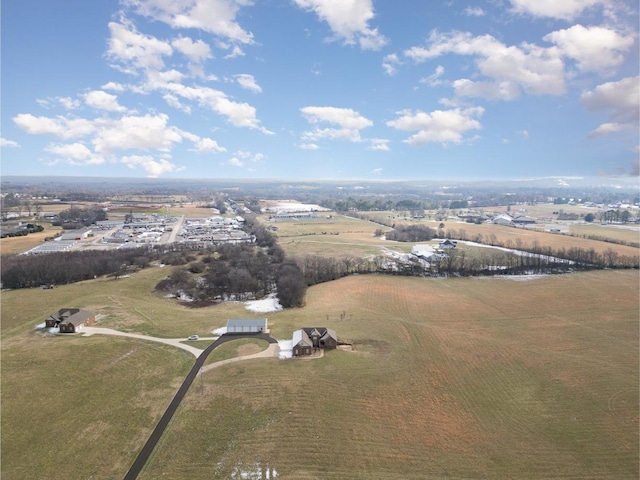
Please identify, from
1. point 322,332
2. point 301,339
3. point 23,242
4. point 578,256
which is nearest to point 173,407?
point 301,339

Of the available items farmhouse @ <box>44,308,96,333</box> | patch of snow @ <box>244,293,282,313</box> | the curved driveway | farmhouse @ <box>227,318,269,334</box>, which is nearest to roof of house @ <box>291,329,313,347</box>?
farmhouse @ <box>227,318,269,334</box>

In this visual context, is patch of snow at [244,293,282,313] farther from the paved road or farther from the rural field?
the paved road

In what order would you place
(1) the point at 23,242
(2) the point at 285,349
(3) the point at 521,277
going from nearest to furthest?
1. (2) the point at 285,349
2. (3) the point at 521,277
3. (1) the point at 23,242

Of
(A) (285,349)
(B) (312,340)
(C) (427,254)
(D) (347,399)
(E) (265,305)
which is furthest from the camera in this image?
(C) (427,254)

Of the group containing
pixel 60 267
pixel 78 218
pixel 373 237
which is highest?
pixel 78 218

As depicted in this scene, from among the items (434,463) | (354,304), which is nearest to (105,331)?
(354,304)

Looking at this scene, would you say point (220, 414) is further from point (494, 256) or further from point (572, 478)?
point (494, 256)

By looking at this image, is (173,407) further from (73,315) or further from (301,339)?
(73,315)


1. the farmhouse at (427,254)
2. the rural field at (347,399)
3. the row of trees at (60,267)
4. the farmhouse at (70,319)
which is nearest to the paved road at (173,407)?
the rural field at (347,399)

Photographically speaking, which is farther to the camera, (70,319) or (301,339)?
(70,319)
